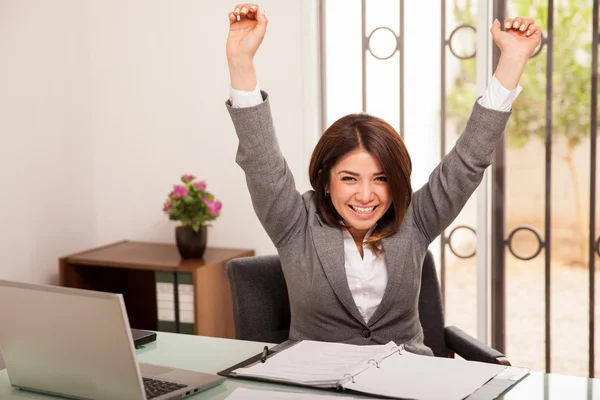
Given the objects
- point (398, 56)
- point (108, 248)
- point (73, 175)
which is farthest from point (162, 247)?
point (398, 56)

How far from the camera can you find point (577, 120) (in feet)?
10.3

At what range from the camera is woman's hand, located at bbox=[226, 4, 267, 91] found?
1848 millimetres

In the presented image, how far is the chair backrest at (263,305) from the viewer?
2.24 m

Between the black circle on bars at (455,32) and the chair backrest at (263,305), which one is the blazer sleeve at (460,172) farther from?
the black circle on bars at (455,32)

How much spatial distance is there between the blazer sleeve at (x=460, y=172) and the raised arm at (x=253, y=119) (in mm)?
367

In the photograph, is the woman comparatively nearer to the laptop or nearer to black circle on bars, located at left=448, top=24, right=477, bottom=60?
the laptop

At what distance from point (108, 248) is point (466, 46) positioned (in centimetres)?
176

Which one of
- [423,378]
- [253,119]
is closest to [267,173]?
[253,119]

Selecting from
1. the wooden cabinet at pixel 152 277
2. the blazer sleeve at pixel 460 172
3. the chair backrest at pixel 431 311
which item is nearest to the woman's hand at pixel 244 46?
the blazer sleeve at pixel 460 172

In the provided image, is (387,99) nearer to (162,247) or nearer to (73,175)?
(162,247)

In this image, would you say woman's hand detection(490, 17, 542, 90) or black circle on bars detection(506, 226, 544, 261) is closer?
woman's hand detection(490, 17, 542, 90)

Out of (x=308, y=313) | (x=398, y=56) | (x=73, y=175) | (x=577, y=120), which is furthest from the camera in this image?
(x=73, y=175)

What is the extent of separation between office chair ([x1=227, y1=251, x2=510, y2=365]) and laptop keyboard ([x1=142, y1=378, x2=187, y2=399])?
2.14 ft

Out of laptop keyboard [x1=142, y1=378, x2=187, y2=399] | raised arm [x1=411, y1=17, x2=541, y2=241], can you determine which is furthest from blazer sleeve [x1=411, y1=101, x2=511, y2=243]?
laptop keyboard [x1=142, y1=378, x2=187, y2=399]
